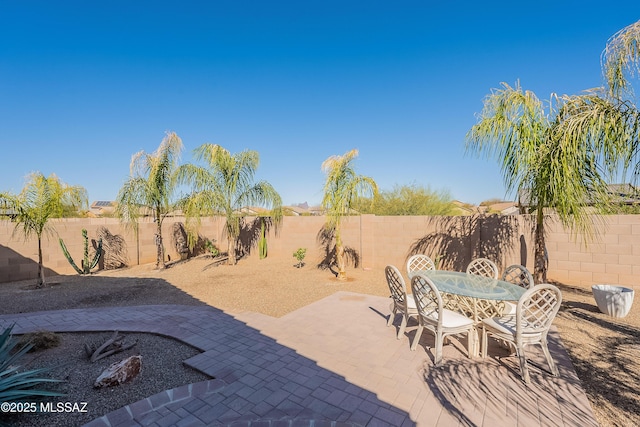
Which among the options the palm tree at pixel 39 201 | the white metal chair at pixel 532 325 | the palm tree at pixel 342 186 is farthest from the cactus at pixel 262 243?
the white metal chair at pixel 532 325

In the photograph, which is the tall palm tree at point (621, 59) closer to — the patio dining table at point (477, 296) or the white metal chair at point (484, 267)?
the patio dining table at point (477, 296)

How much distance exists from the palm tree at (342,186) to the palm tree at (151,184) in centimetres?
592

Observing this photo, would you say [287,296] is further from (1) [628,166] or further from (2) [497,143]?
(1) [628,166]

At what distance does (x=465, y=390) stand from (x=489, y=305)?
4.49 ft

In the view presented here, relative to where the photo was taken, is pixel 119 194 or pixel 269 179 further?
pixel 269 179

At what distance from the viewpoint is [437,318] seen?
3691 mm

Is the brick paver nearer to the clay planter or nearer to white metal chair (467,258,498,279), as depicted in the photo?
white metal chair (467,258,498,279)

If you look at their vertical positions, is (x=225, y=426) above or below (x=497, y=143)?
below

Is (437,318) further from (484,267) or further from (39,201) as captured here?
(39,201)

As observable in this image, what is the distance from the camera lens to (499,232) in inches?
310

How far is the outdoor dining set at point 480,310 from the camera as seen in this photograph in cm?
324

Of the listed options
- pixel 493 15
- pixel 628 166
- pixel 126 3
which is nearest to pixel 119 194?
Answer: pixel 126 3

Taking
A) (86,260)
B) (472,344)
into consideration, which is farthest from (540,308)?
(86,260)

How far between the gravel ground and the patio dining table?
41.7 inches
